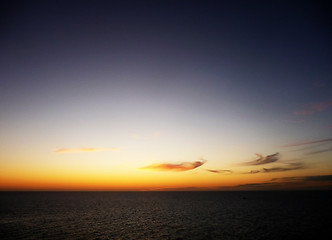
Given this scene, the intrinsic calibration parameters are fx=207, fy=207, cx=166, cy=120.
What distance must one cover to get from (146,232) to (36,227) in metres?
24.8

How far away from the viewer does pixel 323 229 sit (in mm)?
41656

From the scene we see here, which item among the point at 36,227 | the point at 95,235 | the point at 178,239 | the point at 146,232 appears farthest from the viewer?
the point at 36,227

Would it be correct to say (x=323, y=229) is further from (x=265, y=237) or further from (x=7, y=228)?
(x=7, y=228)

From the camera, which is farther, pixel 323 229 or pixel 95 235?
pixel 323 229

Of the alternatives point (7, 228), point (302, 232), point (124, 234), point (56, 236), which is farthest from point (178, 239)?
point (7, 228)

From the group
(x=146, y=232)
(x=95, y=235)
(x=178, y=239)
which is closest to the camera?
(x=178, y=239)

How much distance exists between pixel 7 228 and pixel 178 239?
36070 millimetres

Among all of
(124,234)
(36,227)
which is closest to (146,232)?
(124,234)

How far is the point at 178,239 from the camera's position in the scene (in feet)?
116

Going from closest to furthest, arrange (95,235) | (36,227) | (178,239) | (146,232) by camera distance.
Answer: (178,239) → (95,235) → (146,232) → (36,227)

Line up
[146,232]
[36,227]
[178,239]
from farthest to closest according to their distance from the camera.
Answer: [36,227] < [146,232] < [178,239]

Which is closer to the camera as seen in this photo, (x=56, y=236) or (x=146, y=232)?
(x=56, y=236)

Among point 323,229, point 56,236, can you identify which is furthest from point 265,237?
point 56,236

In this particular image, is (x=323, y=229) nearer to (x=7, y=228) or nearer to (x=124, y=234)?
(x=124, y=234)
